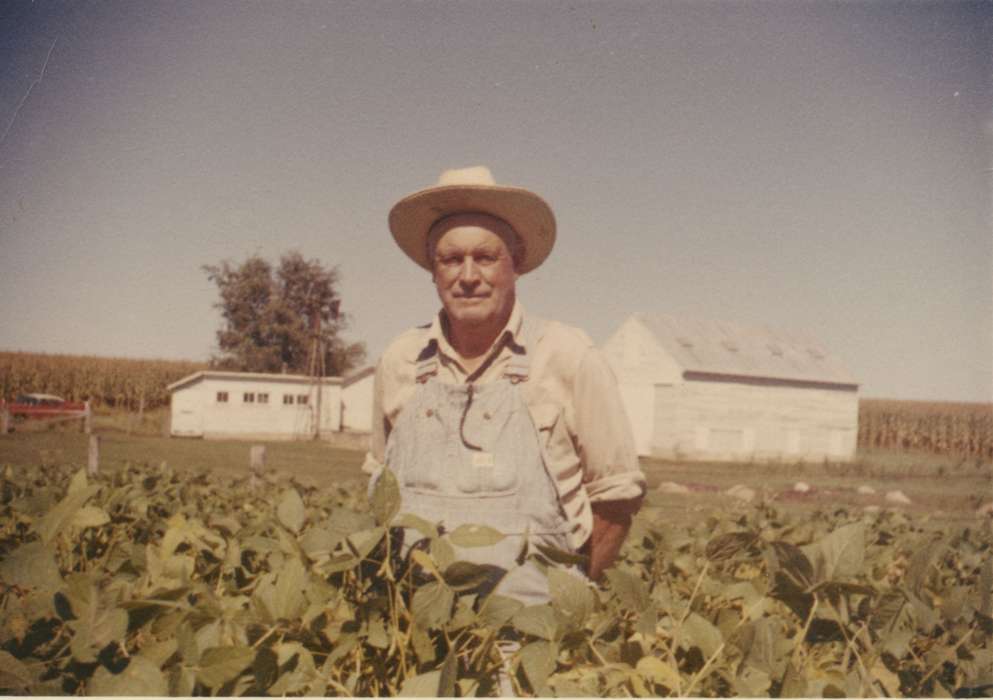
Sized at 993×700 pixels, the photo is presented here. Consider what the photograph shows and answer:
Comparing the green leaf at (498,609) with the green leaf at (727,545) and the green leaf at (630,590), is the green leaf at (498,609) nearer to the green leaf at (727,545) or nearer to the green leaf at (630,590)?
the green leaf at (630,590)

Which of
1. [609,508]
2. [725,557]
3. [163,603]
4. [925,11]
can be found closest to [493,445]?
[609,508]

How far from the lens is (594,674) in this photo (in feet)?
3.00

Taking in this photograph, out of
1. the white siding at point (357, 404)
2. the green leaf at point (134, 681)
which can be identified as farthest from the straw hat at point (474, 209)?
the white siding at point (357, 404)

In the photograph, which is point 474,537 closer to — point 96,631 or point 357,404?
point 96,631

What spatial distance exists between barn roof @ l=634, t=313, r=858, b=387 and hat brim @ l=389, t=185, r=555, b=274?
1732 centimetres

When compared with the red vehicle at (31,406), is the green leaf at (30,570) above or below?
below

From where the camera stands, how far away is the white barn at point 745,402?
1831 cm

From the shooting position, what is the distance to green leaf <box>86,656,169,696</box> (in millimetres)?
800

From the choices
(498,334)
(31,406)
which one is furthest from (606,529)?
(31,406)

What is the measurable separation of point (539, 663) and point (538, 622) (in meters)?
0.05

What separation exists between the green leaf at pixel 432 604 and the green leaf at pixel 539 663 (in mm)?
104

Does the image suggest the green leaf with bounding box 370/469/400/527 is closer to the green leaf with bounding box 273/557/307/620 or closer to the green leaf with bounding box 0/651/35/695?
the green leaf with bounding box 273/557/307/620

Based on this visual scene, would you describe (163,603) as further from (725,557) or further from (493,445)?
(493,445)

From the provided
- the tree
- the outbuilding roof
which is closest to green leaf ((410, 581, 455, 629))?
the tree
